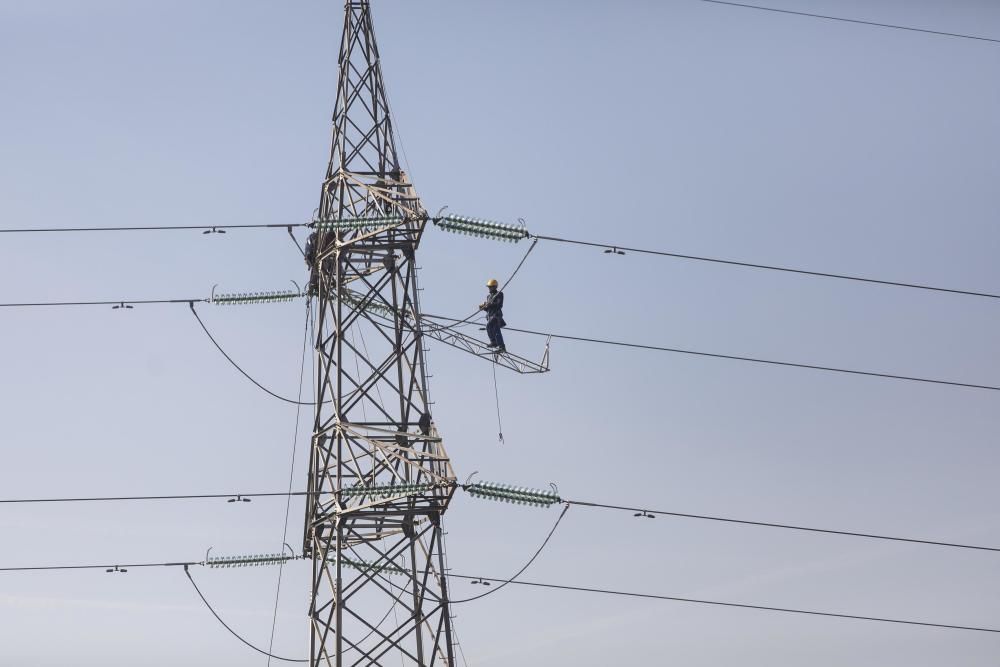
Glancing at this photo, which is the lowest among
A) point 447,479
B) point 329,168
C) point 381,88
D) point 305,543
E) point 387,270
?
point 305,543

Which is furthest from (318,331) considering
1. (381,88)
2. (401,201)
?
(381,88)

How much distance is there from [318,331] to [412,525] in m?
5.79

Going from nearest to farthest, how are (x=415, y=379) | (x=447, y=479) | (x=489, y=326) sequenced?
1. (x=447, y=479)
2. (x=415, y=379)
3. (x=489, y=326)

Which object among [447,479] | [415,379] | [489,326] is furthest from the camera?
[489,326]

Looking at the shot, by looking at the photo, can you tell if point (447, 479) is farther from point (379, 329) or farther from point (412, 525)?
point (379, 329)

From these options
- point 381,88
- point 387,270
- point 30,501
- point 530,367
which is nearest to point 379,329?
point 387,270

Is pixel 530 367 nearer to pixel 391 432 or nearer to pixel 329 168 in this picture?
pixel 391 432

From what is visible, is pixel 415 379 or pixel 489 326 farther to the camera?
pixel 489 326

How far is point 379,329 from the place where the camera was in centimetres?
3488

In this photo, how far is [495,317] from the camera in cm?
3669

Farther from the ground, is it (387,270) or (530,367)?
(387,270)

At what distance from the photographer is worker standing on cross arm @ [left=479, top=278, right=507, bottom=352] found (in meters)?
36.3

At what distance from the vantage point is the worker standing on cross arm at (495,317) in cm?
3634

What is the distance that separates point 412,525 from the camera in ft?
110
